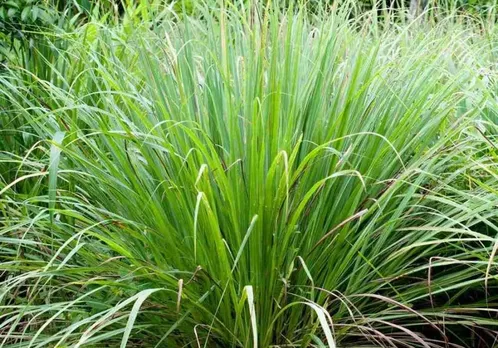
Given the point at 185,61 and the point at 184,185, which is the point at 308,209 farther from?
the point at 185,61

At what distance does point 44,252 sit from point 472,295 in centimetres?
142

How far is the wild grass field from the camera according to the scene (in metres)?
2.19

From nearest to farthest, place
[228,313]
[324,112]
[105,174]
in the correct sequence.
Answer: [228,313] → [105,174] → [324,112]

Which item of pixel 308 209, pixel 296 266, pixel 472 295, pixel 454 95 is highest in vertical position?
pixel 454 95

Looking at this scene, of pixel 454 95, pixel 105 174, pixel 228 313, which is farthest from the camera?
pixel 454 95

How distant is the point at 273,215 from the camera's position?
2.19m

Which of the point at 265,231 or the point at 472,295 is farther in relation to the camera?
the point at 472,295

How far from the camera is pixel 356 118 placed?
2.50m

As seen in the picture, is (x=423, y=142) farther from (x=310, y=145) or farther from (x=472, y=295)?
(x=472, y=295)

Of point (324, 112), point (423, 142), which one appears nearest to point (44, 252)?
point (324, 112)

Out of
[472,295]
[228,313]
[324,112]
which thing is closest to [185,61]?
[324,112]

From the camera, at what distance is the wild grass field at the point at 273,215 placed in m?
2.19

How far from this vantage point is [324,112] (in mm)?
2543

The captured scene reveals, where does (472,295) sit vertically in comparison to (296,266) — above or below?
below
